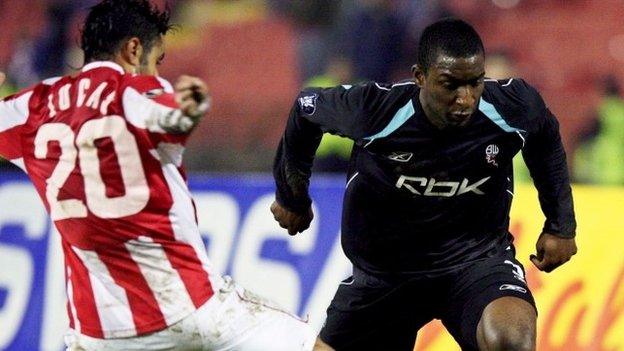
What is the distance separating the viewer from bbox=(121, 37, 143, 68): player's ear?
4336 mm

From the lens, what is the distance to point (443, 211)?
16.5 feet

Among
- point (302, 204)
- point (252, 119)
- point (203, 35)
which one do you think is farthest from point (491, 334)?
point (203, 35)

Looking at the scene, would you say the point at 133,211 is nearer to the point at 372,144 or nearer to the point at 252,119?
the point at 372,144

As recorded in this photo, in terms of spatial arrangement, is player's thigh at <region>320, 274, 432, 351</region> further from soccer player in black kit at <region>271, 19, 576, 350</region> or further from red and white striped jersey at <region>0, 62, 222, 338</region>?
red and white striped jersey at <region>0, 62, 222, 338</region>

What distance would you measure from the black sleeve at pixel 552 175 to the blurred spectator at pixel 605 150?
4.24 m

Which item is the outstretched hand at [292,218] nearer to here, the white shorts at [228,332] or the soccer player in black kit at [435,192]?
the soccer player in black kit at [435,192]

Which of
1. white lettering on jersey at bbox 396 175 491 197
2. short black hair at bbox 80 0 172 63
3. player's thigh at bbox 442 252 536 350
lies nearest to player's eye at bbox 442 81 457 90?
white lettering on jersey at bbox 396 175 491 197

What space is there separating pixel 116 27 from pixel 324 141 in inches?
213

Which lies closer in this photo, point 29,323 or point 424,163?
point 424,163

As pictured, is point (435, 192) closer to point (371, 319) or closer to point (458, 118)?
point (458, 118)

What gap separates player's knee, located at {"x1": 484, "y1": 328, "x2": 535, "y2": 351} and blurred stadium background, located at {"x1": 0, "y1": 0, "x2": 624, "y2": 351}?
224 cm

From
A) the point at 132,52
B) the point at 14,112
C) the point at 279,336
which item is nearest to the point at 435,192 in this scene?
the point at 279,336

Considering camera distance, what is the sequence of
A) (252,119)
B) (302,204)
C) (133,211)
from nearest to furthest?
(133,211) → (302,204) → (252,119)

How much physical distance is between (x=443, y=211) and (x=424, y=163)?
0.22 meters
